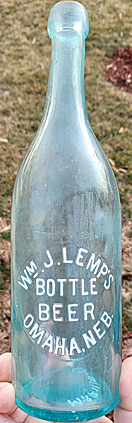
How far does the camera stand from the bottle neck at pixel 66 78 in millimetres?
636

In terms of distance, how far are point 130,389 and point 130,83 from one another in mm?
1323

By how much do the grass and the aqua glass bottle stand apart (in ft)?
2.76

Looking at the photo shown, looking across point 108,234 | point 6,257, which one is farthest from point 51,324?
point 6,257

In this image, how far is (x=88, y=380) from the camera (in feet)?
1.89

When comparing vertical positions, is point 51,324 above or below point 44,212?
below

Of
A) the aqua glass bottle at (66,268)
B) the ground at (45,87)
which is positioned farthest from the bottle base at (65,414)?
the ground at (45,87)

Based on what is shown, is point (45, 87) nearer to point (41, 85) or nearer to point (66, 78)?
point (41, 85)

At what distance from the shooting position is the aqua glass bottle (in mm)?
567

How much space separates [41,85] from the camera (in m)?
1.58

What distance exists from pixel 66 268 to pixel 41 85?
47.2 inches

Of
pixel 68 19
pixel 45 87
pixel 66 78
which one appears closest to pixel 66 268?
pixel 66 78

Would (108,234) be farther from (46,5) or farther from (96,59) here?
(46,5)

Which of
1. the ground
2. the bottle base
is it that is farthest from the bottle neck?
the ground

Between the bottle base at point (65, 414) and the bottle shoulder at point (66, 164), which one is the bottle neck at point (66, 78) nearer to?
the bottle shoulder at point (66, 164)
